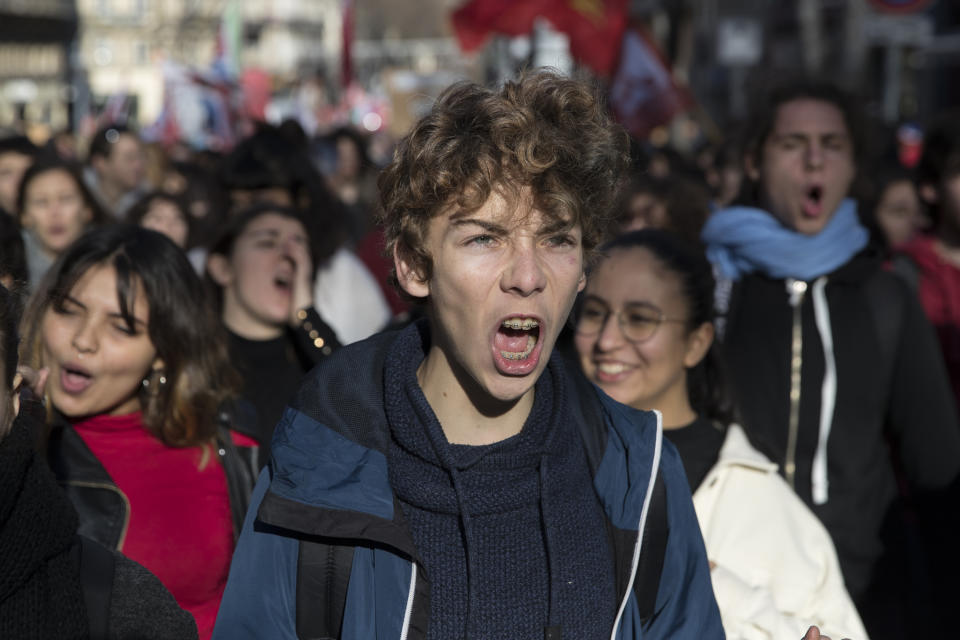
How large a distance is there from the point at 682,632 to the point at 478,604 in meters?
0.43

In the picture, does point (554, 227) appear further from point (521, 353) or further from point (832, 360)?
point (832, 360)

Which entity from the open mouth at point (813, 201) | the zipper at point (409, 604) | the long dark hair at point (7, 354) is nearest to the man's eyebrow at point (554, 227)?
the zipper at point (409, 604)

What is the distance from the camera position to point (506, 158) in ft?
7.76

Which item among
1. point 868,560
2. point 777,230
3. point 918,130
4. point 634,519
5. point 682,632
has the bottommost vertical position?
point 868,560

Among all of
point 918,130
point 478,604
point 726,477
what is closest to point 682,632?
point 478,604

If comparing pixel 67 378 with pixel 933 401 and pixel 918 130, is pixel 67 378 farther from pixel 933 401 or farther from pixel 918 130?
pixel 918 130

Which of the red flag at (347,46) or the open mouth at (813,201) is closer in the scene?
the open mouth at (813,201)

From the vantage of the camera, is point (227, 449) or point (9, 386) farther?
point (227, 449)

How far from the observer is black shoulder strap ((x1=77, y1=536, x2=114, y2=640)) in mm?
2422

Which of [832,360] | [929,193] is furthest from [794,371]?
[929,193]

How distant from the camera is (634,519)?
2439 mm

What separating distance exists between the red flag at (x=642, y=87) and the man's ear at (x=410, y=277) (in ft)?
26.3

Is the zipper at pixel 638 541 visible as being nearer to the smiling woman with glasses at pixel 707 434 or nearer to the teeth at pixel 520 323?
the teeth at pixel 520 323

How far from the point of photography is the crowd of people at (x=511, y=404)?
2.33m
